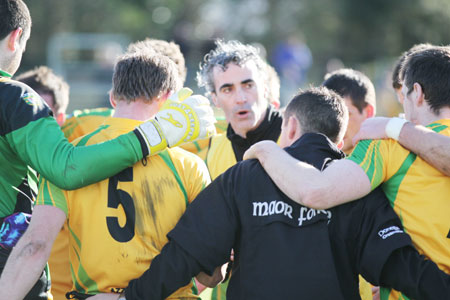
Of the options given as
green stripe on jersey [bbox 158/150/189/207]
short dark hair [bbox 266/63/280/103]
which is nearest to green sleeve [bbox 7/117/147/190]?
green stripe on jersey [bbox 158/150/189/207]

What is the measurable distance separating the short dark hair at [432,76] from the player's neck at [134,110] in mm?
1559

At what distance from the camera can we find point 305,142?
3.20 meters

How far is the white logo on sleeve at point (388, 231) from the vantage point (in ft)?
9.87

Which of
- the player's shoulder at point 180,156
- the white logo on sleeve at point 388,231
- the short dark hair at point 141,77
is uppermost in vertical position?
the short dark hair at point 141,77

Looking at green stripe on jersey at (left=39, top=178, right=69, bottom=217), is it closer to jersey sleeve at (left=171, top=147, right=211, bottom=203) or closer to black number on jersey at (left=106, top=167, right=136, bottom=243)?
black number on jersey at (left=106, top=167, right=136, bottom=243)

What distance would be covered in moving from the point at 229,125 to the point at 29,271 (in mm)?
2623

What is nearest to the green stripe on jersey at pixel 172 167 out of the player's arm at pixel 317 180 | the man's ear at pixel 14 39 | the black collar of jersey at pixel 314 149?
the player's arm at pixel 317 180

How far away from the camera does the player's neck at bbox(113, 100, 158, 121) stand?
133 inches

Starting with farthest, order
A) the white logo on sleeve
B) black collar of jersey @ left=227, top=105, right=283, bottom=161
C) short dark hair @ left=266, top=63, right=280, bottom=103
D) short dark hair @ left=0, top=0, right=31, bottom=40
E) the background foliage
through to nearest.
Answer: the background foliage < short dark hair @ left=266, top=63, right=280, bottom=103 < black collar of jersey @ left=227, top=105, right=283, bottom=161 < short dark hair @ left=0, top=0, right=31, bottom=40 < the white logo on sleeve

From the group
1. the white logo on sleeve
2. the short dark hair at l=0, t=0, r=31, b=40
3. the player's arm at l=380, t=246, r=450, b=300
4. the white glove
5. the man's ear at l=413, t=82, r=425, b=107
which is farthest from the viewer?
the man's ear at l=413, t=82, r=425, b=107

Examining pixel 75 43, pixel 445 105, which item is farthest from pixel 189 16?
pixel 445 105

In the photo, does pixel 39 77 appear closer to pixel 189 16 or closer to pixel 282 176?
pixel 282 176

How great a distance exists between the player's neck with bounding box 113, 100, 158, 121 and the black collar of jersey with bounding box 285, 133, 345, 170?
0.86m

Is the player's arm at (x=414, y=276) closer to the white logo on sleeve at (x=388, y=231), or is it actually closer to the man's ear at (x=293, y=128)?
the white logo on sleeve at (x=388, y=231)
